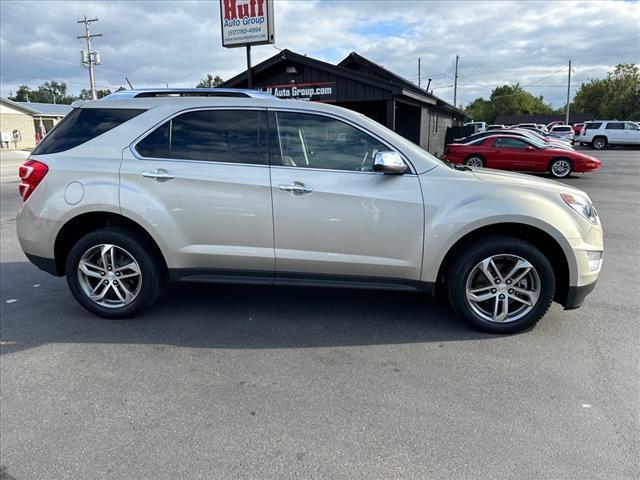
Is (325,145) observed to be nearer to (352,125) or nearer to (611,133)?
(352,125)

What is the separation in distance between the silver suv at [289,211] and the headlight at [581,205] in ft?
0.08

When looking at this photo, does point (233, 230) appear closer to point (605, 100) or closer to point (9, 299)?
point (9, 299)

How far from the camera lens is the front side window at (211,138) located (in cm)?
373

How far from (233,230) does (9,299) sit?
2671mm

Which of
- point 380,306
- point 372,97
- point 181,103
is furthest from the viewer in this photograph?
point 372,97

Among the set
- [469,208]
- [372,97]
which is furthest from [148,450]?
[372,97]

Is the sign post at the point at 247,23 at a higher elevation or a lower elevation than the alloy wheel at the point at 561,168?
higher

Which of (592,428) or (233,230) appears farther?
(233,230)

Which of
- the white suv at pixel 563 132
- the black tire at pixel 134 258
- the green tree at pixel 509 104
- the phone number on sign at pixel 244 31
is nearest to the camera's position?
the black tire at pixel 134 258

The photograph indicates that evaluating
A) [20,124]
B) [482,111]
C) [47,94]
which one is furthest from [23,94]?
[482,111]

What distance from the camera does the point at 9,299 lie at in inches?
181

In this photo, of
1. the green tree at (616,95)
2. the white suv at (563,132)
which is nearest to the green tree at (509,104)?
the green tree at (616,95)

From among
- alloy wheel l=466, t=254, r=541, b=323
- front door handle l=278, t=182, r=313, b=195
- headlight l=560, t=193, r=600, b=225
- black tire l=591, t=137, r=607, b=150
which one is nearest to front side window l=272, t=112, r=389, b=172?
front door handle l=278, t=182, r=313, b=195

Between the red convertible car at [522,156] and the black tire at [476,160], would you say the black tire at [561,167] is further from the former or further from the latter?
the black tire at [476,160]
